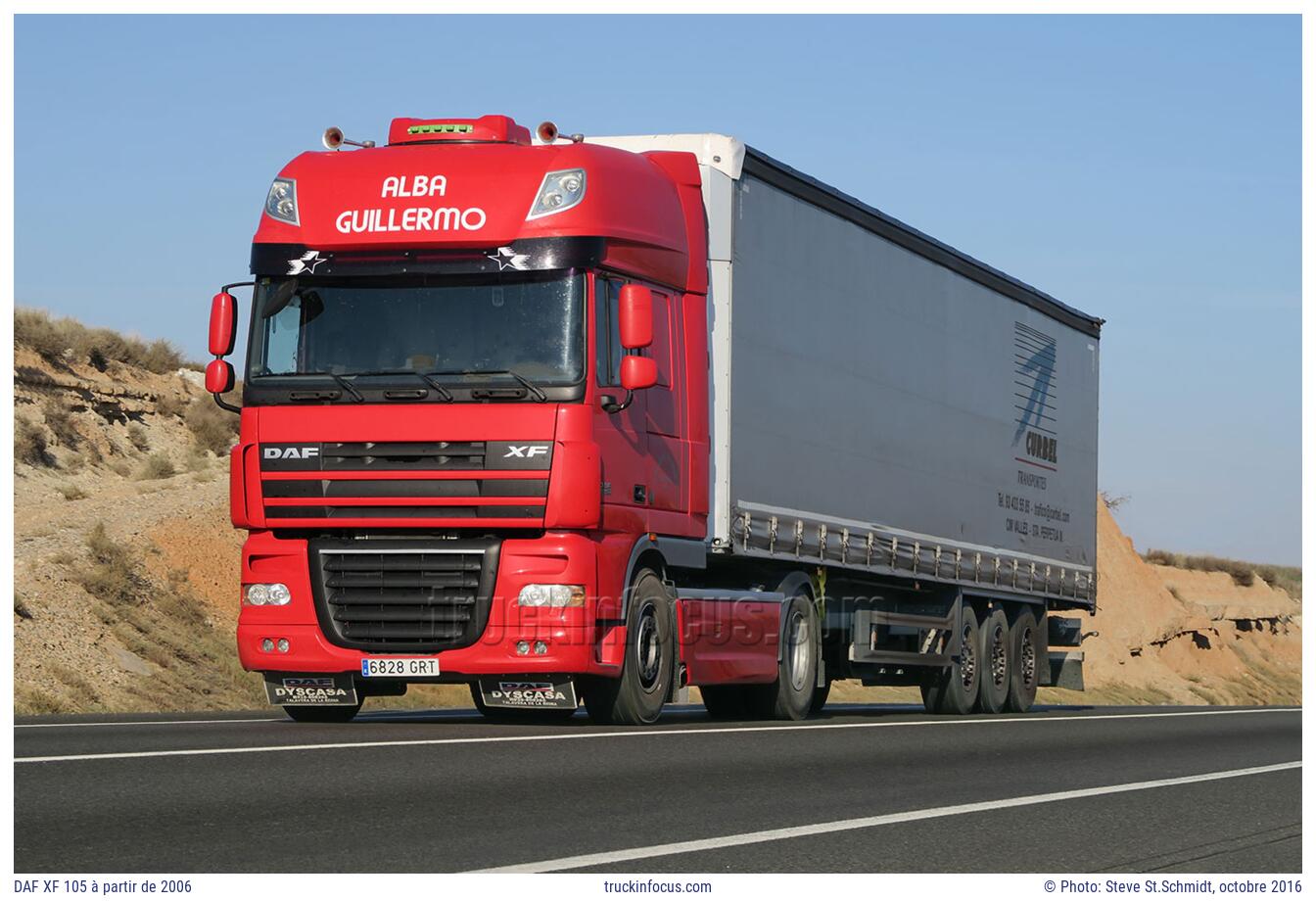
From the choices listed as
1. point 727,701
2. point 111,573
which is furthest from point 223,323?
point 111,573

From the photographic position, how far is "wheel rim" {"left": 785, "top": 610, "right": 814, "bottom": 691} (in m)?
20.0

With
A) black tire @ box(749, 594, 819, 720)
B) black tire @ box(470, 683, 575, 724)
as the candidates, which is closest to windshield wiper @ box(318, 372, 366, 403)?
black tire @ box(470, 683, 575, 724)

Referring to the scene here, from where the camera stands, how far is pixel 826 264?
20547 mm

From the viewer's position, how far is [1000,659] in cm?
2539

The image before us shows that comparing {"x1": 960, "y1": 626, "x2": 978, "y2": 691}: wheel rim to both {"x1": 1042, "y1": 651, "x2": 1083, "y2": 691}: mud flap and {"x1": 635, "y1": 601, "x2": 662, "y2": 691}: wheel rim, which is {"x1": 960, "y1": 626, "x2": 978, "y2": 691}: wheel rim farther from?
{"x1": 635, "y1": 601, "x2": 662, "y2": 691}: wheel rim

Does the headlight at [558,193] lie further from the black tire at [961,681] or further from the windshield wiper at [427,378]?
the black tire at [961,681]

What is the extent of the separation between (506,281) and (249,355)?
207cm

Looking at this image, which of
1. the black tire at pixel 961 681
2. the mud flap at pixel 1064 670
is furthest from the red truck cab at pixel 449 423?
the mud flap at pixel 1064 670

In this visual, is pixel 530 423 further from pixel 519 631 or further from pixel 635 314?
pixel 519 631

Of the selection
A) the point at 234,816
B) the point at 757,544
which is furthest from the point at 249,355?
the point at 234,816

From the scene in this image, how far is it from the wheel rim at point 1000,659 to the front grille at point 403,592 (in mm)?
10201

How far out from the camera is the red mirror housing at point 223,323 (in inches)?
661

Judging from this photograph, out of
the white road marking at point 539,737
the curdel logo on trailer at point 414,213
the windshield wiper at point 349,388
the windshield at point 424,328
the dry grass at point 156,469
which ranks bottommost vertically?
the white road marking at point 539,737
